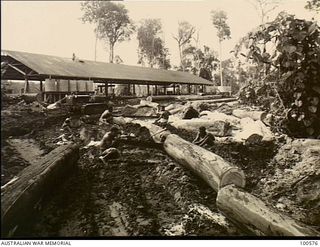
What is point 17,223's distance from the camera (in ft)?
7.59

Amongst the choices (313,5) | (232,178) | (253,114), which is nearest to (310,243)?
(232,178)

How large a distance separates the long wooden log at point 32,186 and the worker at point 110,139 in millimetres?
308

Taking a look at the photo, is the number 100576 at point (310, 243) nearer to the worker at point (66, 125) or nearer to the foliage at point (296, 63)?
the foliage at point (296, 63)

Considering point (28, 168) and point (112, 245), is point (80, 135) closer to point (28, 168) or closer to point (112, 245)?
point (28, 168)

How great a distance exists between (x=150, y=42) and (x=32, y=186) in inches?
85.3

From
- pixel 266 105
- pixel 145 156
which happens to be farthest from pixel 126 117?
pixel 266 105

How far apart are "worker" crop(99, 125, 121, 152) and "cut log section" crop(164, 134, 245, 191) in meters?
0.64

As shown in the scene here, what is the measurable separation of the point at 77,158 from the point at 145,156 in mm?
798

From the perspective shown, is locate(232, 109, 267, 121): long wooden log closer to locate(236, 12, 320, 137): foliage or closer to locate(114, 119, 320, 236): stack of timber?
locate(236, 12, 320, 137): foliage

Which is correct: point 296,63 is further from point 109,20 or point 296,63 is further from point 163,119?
point 109,20

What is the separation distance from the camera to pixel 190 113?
477 cm

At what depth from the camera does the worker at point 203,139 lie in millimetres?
3960

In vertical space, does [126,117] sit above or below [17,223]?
above

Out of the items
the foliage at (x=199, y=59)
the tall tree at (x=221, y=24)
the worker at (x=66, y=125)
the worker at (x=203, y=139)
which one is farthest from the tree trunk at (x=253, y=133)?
the worker at (x=66, y=125)
